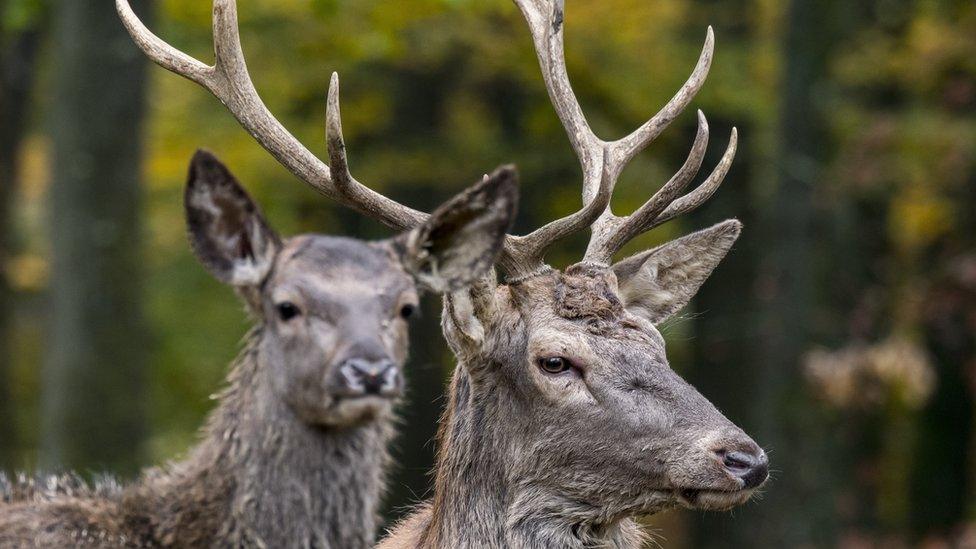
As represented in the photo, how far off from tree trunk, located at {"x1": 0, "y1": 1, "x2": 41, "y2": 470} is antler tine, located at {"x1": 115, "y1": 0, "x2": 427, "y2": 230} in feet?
33.9

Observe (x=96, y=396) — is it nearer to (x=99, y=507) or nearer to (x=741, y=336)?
(x=99, y=507)

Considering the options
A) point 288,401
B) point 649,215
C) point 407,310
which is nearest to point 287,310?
point 288,401

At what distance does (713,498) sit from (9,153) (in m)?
13.8

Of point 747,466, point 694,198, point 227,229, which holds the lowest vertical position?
point 747,466

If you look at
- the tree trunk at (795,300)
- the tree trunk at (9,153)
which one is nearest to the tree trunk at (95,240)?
the tree trunk at (9,153)

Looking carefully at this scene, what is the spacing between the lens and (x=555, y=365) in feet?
20.5

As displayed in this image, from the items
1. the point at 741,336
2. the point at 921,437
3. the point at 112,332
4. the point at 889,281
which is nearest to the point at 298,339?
the point at 112,332

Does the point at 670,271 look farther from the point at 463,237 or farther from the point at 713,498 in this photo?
the point at 713,498

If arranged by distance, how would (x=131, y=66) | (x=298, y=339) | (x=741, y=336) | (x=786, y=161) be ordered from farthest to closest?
(x=741, y=336)
(x=786, y=161)
(x=131, y=66)
(x=298, y=339)

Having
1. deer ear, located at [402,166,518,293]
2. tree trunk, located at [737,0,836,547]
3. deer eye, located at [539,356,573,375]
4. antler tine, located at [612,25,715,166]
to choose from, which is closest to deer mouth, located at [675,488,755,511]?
deer eye, located at [539,356,573,375]

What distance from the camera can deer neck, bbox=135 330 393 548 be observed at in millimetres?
5895

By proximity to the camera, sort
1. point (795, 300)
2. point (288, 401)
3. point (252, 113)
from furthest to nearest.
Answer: point (795, 300) < point (252, 113) < point (288, 401)

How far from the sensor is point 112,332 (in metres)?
12.1

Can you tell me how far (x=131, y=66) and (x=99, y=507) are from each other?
257 inches
